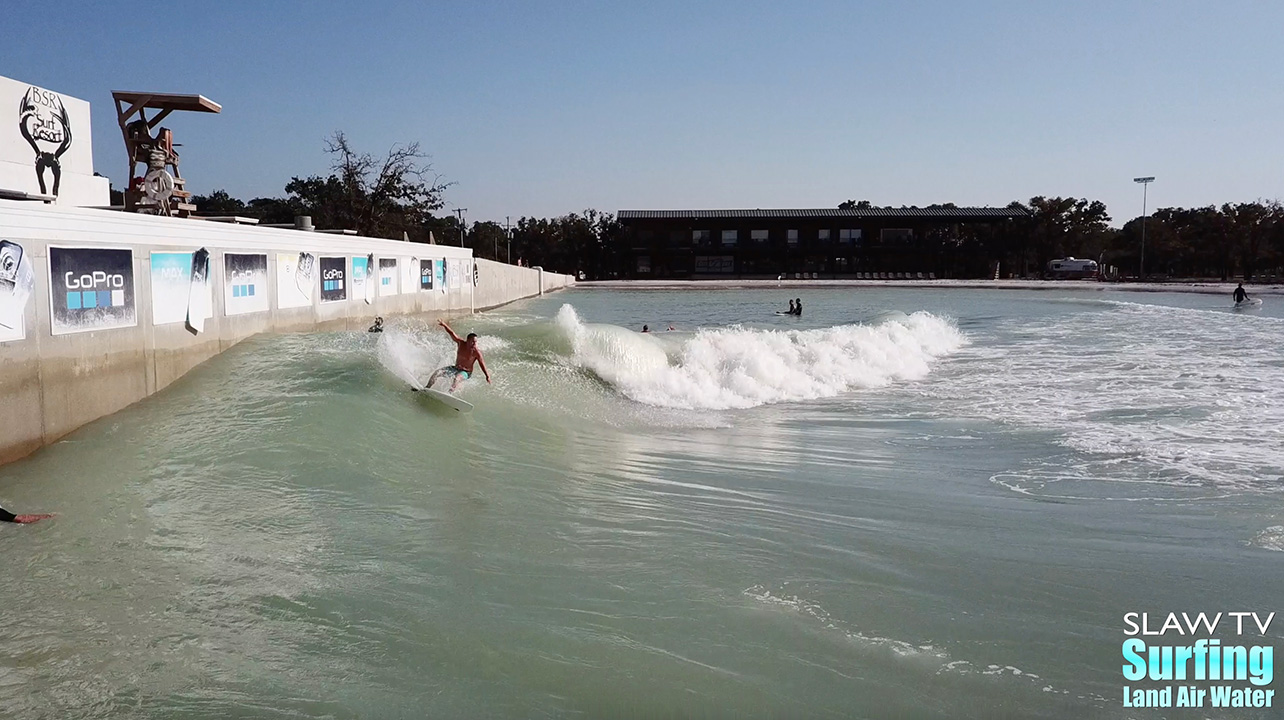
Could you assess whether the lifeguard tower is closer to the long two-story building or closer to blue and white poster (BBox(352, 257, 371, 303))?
blue and white poster (BBox(352, 257, 371, 303))

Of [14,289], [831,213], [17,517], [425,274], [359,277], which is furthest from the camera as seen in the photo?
[831,213]

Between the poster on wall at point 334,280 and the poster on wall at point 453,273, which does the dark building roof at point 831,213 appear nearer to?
the poster on wall at point 453,273

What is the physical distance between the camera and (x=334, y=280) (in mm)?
19812

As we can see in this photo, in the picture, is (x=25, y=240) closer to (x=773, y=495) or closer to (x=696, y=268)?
(x=773, y=495)

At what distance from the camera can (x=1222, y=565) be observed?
6.81m

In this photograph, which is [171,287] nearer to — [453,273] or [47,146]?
[47,146]

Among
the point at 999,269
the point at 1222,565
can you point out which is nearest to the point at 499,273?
the point at 1222,565

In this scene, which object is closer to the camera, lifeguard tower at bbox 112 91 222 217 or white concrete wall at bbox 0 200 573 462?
white concrete wall at bbox 0 200 573 462

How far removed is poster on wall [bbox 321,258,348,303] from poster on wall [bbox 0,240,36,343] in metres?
9.68

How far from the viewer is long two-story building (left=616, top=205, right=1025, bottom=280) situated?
81875 millimetres

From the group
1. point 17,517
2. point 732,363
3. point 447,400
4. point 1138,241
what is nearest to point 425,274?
point 732,363

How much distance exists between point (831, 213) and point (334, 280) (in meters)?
69.0

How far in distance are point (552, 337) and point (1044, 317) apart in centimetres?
3013

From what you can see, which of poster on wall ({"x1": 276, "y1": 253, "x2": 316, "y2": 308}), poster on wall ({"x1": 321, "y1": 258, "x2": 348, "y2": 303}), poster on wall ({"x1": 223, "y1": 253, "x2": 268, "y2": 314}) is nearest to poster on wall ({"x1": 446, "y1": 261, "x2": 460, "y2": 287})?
poster on wall ({"x1": 321, "y1": 258, "x2": 348, "y2": 303})
